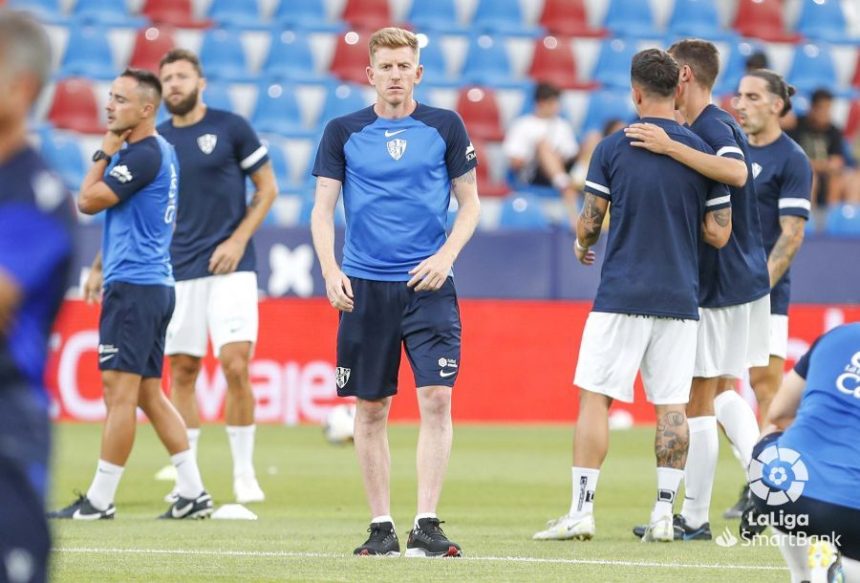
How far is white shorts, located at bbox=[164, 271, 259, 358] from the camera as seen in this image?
10195 mm

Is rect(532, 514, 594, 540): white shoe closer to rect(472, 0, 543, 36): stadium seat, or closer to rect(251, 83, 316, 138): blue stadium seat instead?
rect(251, 83, 316, 138): blue stadium seat

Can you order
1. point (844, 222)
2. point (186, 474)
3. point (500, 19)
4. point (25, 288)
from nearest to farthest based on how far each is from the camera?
point (25, 288)
point (186, 474)
point (844, 222)
point (500, 19)

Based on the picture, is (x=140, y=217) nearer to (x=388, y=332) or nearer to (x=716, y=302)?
(x=388, y=332)

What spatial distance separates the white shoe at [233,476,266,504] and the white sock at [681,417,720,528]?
2.99 metres

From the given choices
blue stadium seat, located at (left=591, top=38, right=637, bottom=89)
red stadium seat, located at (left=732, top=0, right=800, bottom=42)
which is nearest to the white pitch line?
blue stadium seat, located at (left=591, top=38, right=637, bottom=89)

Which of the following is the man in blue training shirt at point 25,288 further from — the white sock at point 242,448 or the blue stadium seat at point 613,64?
the blue stadium seat at point 613,64

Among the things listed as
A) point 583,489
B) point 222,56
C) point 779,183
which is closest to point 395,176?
point 583,489

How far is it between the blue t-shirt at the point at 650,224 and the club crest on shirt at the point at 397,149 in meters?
1.15

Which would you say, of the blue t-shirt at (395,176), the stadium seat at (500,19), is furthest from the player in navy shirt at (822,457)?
the stadium seat at (500,19)

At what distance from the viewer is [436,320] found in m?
7.16

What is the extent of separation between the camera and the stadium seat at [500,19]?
20.1m

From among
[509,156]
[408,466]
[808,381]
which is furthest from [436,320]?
[509,156]

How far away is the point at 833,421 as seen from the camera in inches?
199

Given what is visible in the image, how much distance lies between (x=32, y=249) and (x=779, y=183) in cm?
689
